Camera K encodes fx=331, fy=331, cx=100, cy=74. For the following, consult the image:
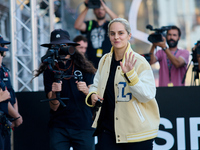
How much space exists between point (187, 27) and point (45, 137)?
5.21 metres

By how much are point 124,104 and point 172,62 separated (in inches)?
120

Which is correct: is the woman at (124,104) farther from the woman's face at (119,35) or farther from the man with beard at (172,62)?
the man with beard at (172,62)

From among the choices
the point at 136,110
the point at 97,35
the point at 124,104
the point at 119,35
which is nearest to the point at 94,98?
the point at 124,104

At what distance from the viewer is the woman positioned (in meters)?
2.74

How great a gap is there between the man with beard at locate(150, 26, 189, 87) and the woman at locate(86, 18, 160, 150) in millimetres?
2861

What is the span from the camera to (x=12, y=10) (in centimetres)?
521

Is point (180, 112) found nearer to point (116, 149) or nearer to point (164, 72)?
point (164, 72)

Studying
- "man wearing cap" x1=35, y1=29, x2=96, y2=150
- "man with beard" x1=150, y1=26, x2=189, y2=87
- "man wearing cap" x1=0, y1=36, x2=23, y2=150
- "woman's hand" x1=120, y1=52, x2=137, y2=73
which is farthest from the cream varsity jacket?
"man with beard" x1=150, y1=26, x2=189, y2=87

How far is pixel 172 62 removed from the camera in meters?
5.62

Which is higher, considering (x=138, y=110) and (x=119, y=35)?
(x=119, y=35)

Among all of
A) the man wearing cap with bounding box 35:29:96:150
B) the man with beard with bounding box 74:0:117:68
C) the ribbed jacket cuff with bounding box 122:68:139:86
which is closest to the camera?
the ribbed jacket cuff with bounding box 122:68:139:86

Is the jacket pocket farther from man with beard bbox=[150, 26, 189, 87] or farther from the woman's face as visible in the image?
man with beard bbox=[150, 26, 189, 87]

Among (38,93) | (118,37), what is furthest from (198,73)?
(118,37)

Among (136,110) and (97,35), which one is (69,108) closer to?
(136,110)
